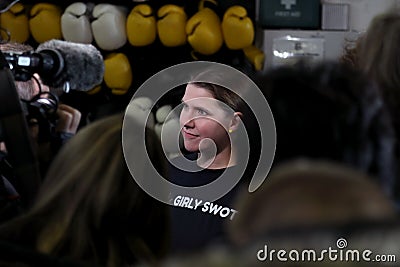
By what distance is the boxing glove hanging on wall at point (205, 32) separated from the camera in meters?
2.80

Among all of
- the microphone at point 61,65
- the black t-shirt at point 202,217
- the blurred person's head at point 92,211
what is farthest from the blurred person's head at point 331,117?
the microphone at point 61,65

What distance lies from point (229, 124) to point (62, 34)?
189 centimetres

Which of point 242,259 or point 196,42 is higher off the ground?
point 242,259

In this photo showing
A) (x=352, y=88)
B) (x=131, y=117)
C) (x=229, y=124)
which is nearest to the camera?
(x=352, y=88)

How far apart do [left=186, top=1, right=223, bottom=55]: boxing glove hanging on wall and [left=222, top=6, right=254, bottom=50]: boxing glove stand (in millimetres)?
37

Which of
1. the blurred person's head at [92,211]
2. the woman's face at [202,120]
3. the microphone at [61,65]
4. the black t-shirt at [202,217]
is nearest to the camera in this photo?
the blurred person's head at [92,211]

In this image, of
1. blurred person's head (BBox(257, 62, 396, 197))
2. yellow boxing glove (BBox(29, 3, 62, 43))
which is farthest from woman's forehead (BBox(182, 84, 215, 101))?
yellow boxing glove (BBox(29, 3, 62, 43))

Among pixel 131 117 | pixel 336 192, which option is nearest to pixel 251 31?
pixel 131 117

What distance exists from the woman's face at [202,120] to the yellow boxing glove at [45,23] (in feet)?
5.67

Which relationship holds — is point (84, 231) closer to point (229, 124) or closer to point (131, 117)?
point (131, 117)

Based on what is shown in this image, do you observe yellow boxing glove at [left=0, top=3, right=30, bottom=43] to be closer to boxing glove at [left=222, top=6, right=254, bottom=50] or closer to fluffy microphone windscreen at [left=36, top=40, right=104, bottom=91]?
boxing glove at [left=222, top=6, right=254, bottom=50]

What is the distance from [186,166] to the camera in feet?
4.22

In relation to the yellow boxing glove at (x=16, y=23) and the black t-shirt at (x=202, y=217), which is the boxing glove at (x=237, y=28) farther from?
the black t-shirt at (x=202, y=217)

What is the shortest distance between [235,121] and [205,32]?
5.40 feet
